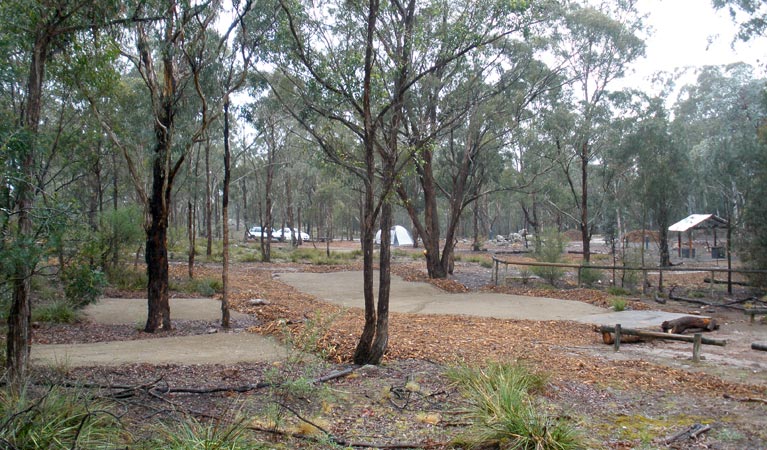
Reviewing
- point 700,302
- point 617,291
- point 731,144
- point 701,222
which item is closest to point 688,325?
point 700,302

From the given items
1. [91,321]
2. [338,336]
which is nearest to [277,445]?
[338,336]

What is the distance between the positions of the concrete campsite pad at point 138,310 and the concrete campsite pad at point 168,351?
2.55 m

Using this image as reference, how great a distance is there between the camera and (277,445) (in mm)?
4801

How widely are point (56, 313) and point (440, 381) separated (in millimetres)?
8659

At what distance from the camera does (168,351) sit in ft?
29.7

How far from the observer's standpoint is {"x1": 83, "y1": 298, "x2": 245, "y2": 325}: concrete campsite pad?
491 inches

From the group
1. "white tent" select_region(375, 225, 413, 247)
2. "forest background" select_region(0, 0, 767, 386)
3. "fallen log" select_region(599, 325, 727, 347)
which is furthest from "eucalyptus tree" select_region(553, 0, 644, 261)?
"white tent" select_region(375, 225, 413, 247)

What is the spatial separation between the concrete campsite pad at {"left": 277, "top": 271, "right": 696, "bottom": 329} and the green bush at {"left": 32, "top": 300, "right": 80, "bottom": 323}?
6.54 m

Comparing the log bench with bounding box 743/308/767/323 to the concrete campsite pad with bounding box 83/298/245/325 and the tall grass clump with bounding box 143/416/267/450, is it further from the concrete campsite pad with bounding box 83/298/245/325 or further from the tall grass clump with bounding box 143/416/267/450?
the tall grass clump with bounding box 143/416/267/450

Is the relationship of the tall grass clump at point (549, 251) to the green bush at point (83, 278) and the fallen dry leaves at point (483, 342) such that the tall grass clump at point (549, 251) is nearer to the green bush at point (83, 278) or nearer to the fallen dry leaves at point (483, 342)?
the fallen dry leaves at point (483, 342)

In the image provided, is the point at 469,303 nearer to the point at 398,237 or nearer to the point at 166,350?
the point at 166,350

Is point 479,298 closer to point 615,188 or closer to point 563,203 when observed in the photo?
point 615,188

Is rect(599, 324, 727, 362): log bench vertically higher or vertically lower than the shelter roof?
lower

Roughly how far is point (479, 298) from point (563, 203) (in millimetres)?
29457
